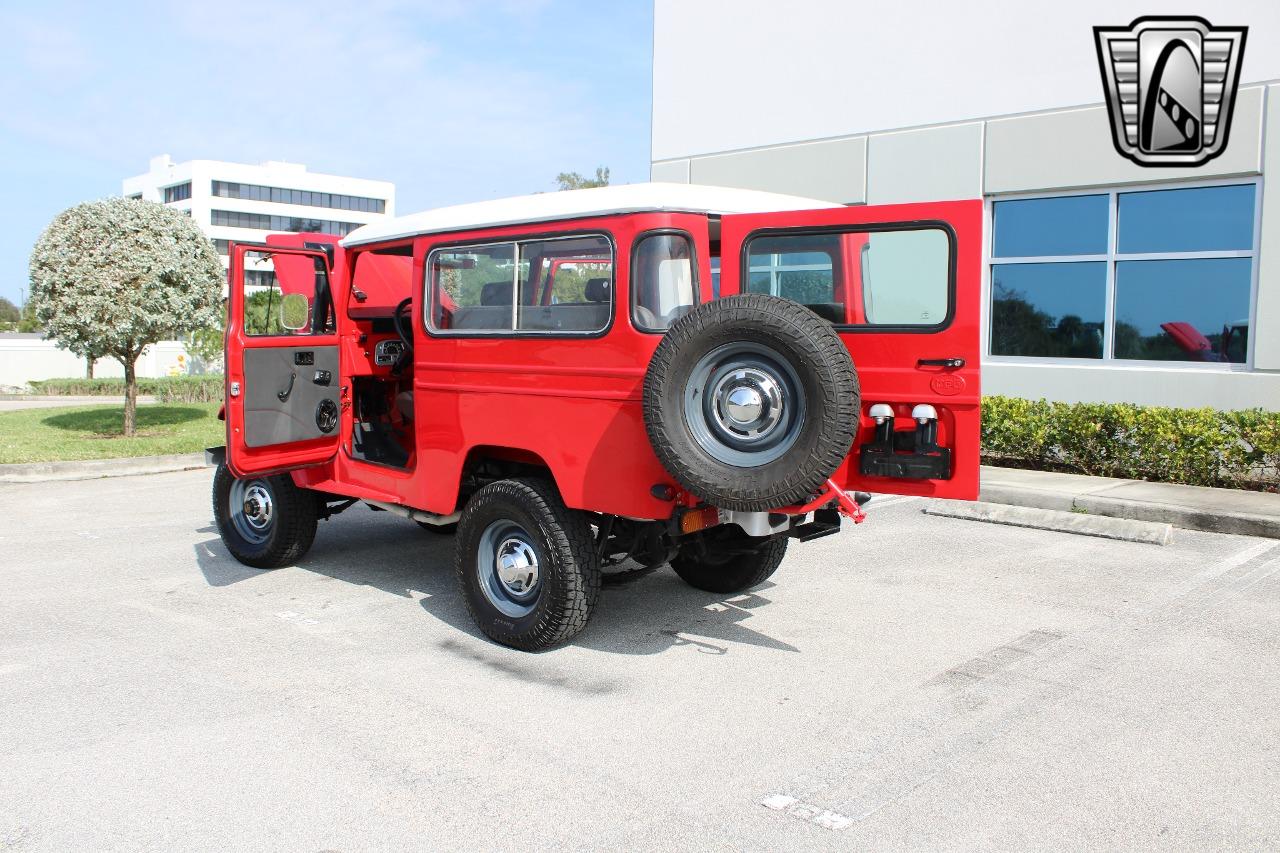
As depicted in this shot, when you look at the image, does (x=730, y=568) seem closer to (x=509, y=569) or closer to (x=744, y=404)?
(x=509, y=569)

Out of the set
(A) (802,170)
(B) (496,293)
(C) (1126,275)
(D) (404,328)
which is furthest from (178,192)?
(B) (496,293)

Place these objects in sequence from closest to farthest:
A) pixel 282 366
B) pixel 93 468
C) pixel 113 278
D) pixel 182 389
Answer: pixel 282 366
pixel 93 468
pixel 113 278
pixel 182 389

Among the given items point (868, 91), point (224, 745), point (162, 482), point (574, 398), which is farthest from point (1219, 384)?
point (162, 482)

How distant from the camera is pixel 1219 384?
10367 mm

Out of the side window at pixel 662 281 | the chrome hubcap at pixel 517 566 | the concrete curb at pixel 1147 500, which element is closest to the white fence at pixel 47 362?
the concrete curb at pixel 1147 500

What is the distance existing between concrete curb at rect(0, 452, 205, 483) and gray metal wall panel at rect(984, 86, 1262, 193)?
10299 millimetres

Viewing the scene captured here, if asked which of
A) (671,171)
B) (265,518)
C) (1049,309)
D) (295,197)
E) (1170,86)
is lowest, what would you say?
(265,518)

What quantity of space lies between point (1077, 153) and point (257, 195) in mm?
89459

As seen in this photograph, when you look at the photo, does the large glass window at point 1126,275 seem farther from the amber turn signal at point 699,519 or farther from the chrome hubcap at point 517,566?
the chrome hubcap at point 517,566

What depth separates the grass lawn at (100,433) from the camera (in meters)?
12.7

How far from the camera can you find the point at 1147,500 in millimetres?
8789

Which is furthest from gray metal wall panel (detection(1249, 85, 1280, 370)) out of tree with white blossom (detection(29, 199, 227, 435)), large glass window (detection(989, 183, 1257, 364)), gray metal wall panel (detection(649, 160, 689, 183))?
tree with white blossom (detection(29, 199, 227, 435))

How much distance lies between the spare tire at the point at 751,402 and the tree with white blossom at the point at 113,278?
11.3m

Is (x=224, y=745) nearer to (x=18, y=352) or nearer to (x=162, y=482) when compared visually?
(x=162, y=482)
